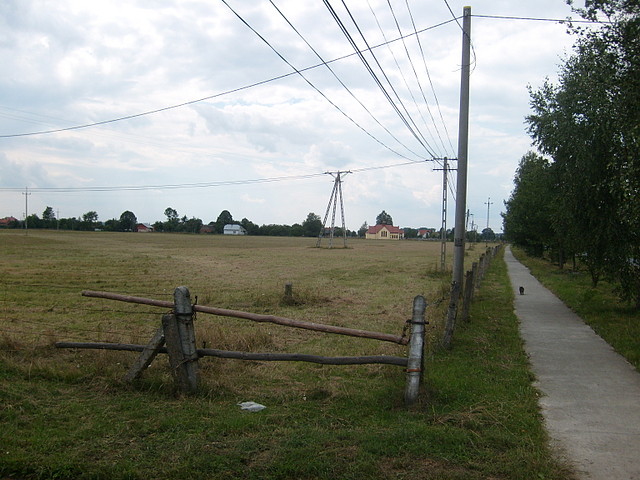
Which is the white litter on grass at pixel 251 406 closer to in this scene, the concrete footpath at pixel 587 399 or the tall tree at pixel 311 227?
the concrete footpath at pixel 587 399

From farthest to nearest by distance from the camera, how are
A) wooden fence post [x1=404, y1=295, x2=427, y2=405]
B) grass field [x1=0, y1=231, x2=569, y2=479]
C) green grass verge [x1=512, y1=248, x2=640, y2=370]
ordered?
green grass verge [x1=512, y1=248, x2=640, y2=370], wooden fence post [x1=404, y1=295, x2=427, y2=405], grass field [x1=0, y1=231, x2=569, y2=479]

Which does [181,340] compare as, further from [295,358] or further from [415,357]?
[415,357]

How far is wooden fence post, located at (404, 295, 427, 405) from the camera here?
5.33 meters

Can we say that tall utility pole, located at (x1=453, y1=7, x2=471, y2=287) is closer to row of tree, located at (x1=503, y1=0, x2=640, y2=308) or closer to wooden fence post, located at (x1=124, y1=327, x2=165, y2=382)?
row of tree, located at (x1=503, y1=0, x2=640, y2=308)

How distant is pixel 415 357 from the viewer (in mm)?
5332

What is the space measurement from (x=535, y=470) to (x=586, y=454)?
2.36 ft

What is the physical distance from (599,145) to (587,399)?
7.96 m

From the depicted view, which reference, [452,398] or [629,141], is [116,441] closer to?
[452,398]

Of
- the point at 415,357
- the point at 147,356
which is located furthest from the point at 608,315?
the point at 147,356

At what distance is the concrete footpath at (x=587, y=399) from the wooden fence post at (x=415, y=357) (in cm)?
129

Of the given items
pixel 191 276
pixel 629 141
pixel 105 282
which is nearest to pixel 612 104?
pixel 629 141

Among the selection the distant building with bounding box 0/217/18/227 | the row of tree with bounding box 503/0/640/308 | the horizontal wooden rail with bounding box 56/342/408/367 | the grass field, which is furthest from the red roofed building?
the horizontal wooden rail with bounding box 56/342/408/367

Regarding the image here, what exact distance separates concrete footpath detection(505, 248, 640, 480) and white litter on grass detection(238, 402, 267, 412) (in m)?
2.74

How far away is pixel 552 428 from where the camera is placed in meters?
5.13
